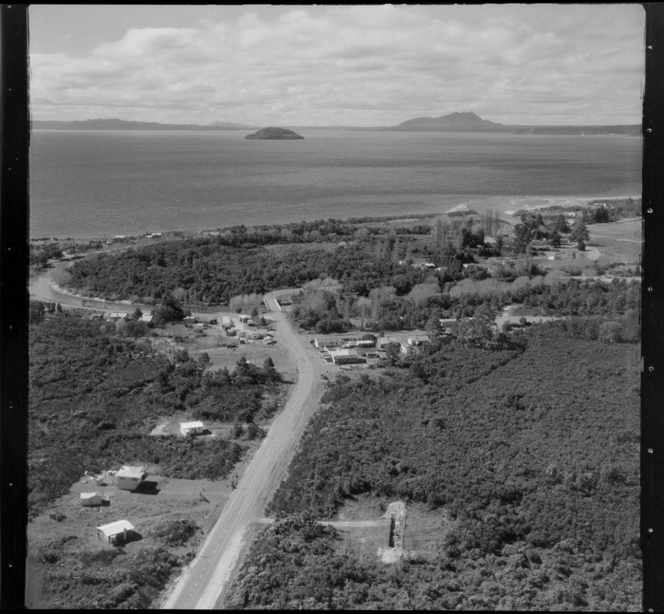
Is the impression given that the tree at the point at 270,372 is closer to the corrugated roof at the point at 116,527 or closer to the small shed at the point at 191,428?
the small shed at the point at 191,428

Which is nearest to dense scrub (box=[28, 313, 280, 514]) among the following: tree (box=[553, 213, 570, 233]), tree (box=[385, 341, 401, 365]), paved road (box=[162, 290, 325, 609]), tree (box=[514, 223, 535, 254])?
paved road (box=[162, 290, 325, 609])

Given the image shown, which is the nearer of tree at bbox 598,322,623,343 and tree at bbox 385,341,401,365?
tree at bbox 598,322,623,343

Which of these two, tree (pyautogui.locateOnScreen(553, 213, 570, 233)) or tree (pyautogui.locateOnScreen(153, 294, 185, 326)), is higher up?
tree (pyautogui.locateOnScreen(553, 213, 570, 233))

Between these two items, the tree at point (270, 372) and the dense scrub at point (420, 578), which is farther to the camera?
the tree at point (270, 372)

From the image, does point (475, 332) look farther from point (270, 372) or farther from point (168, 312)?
point (168, 312)

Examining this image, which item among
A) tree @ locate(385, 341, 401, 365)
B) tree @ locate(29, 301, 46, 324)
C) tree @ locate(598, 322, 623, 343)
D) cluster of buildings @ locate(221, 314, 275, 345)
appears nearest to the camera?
tree @ locate(29, 301, 46, 324)

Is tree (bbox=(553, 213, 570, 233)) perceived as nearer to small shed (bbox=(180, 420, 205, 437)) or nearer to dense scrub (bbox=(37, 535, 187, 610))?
small shed (bbox=(180, 420, 205, 437))

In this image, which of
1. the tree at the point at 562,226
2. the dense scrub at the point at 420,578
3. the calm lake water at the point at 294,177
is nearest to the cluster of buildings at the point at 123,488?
the dense scrub at the point at 420,578
